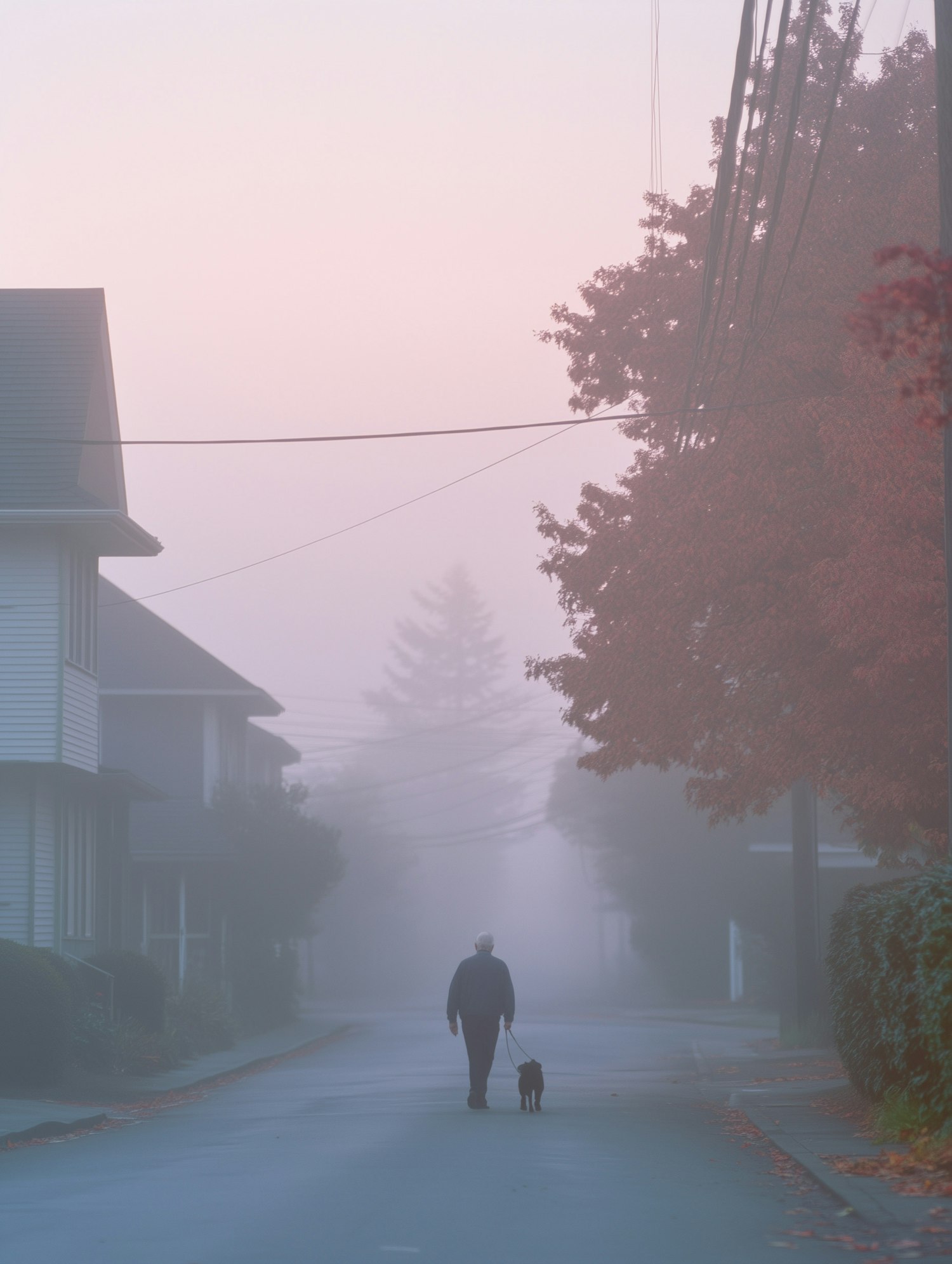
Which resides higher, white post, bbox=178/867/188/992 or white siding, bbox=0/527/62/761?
white siding, bbox=0/527/62/761

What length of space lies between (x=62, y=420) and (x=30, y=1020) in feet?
31.1

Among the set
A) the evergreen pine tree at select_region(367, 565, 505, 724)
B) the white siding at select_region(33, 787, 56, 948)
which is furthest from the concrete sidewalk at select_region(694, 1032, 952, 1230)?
the evergreen pine tree at select_region(367, 565, 505, 724)

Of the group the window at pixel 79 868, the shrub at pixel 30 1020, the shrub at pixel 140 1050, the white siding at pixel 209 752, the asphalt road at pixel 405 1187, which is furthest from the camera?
the white siding at pixel 209 752

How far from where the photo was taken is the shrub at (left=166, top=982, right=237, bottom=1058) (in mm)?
28556

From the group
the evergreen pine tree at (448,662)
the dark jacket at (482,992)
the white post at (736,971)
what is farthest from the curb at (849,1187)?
→ the evergreen pine tree at (448,662)

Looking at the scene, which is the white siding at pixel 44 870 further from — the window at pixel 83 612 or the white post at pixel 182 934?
the white post at pixel 182 934

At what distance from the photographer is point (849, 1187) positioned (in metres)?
10.5

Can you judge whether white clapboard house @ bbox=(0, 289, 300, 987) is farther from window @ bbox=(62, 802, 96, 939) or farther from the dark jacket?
the dark jacket

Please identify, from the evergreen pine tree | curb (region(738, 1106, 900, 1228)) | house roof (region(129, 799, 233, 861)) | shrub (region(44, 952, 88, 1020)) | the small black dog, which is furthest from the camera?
the evergreen pine tree

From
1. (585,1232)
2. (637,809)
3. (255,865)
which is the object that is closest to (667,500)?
(585,1232)

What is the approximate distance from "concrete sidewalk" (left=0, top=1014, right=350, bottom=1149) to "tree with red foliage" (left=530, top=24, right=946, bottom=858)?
7.02m

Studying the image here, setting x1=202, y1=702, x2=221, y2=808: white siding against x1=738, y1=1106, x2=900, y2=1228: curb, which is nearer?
x1=738, y1=1106, x2=900, y2=1228: curb

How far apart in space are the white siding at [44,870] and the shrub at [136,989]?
849 millimetres

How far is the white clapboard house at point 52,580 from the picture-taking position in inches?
965
